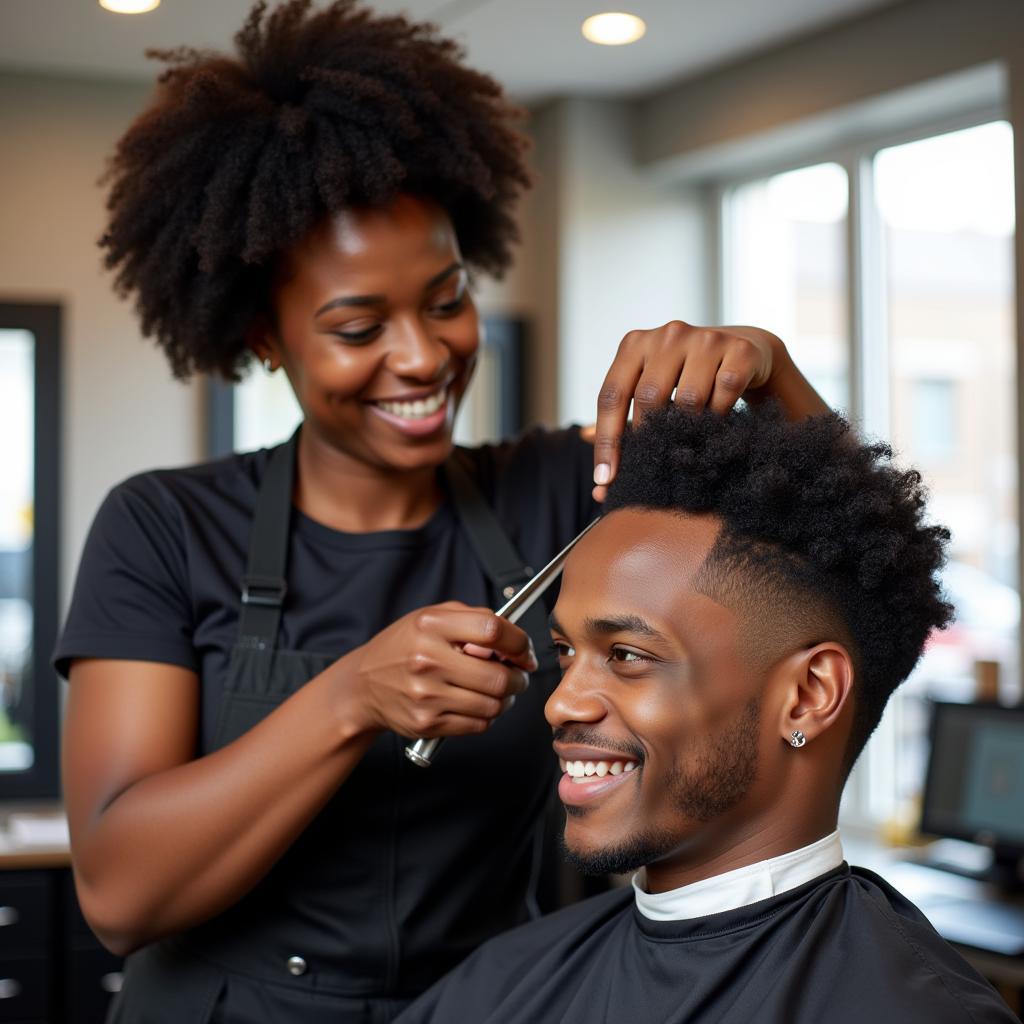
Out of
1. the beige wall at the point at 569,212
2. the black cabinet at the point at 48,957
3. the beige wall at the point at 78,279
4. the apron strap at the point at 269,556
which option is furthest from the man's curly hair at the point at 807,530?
the beige wall at the point at 78,279

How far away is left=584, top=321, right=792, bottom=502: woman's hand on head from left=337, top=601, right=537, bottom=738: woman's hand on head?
0.21 metres

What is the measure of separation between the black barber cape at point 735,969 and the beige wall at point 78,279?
319 centimetres

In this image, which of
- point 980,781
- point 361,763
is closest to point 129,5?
point 361,763

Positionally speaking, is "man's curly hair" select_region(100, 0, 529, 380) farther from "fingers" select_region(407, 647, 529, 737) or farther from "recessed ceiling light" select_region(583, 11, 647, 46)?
"recessed ceiling light" select_region(583, 11, 647, 46)

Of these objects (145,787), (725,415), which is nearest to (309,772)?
(145,787)

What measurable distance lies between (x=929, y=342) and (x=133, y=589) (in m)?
3.26

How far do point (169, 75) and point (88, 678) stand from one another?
2.52 feet

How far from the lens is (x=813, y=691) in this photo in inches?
51.0

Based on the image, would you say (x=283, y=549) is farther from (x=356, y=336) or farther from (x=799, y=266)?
(x=799, y=266)

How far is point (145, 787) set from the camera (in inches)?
55.4

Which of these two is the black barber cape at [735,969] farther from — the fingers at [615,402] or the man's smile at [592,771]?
the fingers at [615,402]

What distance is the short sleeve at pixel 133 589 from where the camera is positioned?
4.91ft

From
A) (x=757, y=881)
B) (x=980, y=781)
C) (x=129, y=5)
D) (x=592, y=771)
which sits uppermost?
(x=129, y=5)

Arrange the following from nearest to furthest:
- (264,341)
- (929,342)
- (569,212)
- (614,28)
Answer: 1. (264,341)
2. (614,28)
3. (929,342)
4. (569,212)
